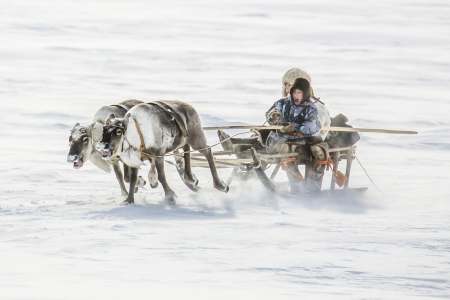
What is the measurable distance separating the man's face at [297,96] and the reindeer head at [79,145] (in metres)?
1.90

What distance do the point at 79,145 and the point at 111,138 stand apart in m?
0.26

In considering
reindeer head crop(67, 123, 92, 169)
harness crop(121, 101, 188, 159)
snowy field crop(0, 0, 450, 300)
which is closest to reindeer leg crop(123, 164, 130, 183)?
snowy field crop(0, 0, 450, 300)

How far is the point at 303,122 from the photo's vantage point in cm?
1029

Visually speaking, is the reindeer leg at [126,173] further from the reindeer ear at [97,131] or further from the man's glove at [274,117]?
the man's glove at [274,117]

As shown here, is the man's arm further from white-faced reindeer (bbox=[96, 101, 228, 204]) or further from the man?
white-faced reindeer (bbox=[96, 101, 228, 204])

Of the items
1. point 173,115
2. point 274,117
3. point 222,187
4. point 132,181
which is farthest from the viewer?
point 274,117

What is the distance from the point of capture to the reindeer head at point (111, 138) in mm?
9188

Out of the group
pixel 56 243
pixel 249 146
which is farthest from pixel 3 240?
pixel 249 146

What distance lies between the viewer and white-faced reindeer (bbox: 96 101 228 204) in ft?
30.2

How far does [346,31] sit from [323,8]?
5996 mm

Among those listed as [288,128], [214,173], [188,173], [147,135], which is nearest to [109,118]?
[147,135]

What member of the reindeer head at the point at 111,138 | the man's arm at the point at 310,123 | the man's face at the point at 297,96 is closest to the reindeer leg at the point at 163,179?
the reindeer head at the point at 111,138

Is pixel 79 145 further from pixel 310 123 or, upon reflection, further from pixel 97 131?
pixel 310 123

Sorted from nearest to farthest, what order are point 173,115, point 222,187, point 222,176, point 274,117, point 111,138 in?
point 111,138
point 173,115
point 222,187
point 274,117
point 222,176
